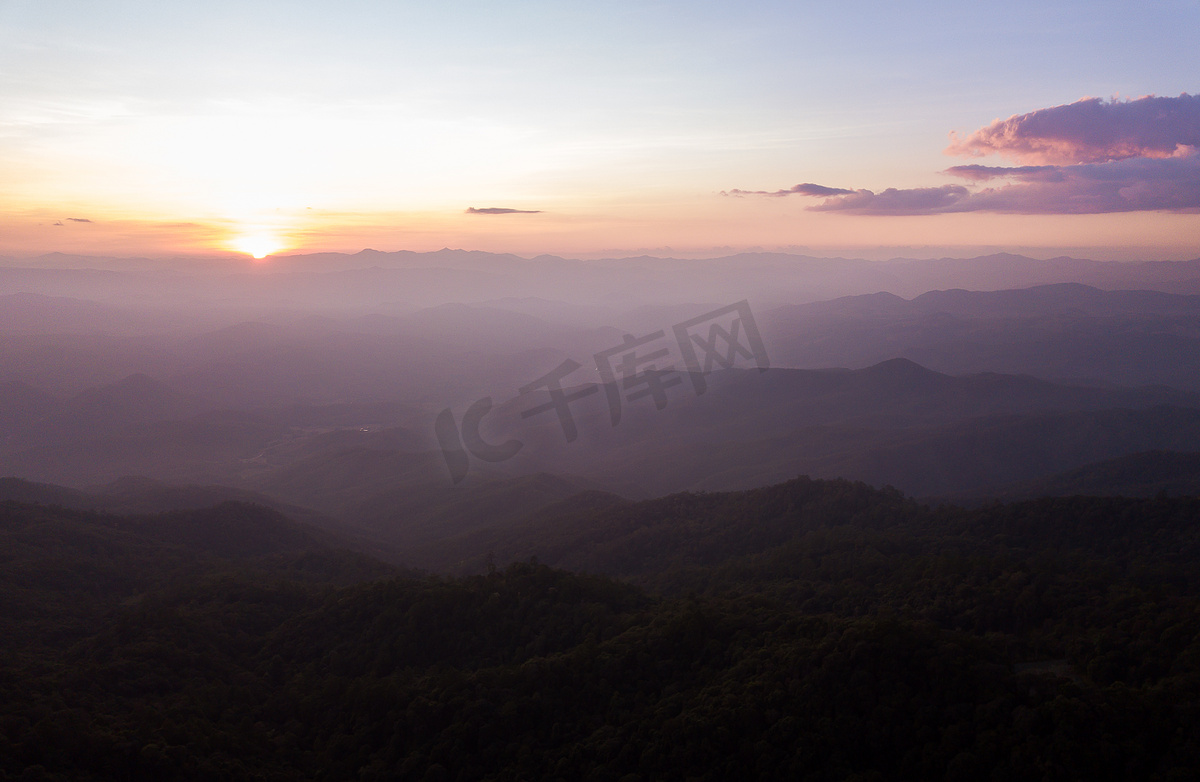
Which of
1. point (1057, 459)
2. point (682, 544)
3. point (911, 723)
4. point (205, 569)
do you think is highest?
point (911, 723)

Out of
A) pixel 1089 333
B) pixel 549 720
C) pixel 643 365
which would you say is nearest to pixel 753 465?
pixel 549 720

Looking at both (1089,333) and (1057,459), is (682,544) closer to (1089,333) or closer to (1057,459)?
(1057,459)

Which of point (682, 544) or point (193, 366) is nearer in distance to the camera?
point (682, 544)

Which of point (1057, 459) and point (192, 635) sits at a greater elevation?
point (192, 635)

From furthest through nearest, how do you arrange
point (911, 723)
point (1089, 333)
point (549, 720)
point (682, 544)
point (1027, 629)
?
point (1089, 333) < point (682, 544) < point (1027, 629) < point (549, 720) < point (911, 723)

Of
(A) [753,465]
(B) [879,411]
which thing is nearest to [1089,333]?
(B) [879,411]

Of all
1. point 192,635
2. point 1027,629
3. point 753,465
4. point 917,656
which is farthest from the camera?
point 753,465

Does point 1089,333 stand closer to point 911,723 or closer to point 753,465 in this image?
point 753,465
